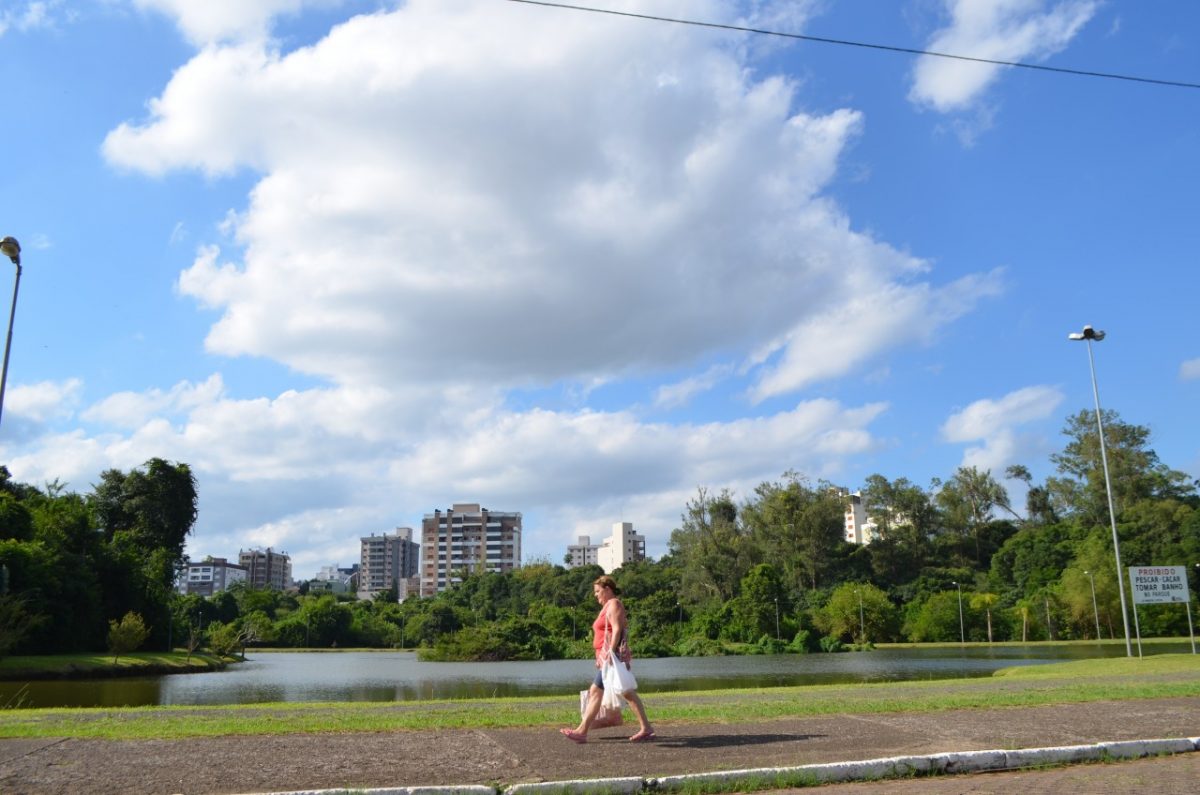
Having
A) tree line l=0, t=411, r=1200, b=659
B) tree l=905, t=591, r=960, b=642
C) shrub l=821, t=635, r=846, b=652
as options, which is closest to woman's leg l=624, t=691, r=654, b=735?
tree line l=0, t=411, r=1200, b=659

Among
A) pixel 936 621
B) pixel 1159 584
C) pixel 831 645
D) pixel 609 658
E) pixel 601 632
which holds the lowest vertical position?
pixel 831 645

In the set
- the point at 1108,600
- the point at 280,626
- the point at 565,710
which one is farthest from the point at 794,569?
the point at 565,710

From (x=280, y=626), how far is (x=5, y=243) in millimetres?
91821

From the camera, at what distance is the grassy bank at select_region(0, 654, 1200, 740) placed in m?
10.5

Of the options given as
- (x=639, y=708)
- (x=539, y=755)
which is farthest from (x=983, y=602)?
(x=539, y=755)

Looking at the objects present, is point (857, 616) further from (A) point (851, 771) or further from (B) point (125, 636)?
(A) point (851, 771)

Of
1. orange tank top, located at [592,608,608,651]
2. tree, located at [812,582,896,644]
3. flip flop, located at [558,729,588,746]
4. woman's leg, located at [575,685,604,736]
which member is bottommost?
tree, located at [812,582,896,644]

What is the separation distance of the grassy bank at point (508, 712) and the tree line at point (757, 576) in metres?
31.9

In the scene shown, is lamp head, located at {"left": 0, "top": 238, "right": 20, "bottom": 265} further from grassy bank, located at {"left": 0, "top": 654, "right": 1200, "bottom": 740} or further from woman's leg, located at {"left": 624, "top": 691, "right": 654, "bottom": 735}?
woman's leg, located at {"left": 624, "top": 691, "right": 654, "bottom": 735}

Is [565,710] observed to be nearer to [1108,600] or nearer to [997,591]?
[1108,600]

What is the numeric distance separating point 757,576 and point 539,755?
2984 inches

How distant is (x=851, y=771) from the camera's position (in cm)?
793

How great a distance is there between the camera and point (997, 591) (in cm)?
9031

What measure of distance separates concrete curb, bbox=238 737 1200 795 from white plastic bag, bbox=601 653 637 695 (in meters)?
1.69
